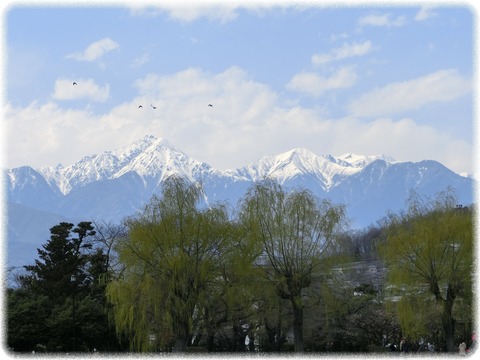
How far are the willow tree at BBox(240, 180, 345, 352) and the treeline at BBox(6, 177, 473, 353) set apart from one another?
50mm

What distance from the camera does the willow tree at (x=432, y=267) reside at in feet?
110

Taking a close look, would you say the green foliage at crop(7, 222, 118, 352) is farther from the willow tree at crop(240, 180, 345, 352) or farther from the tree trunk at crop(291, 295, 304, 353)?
the tree trunk at crop(291, 295, 304, 353)

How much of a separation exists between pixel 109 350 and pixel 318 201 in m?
12.7

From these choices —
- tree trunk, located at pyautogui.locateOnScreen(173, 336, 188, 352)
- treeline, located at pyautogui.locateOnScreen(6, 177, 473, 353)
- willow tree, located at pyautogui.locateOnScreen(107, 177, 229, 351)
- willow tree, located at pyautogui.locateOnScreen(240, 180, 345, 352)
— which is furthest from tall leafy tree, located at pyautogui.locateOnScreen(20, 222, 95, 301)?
willow tree, located at pyautogui.locateOnScreen(240, 180, 345, 352)

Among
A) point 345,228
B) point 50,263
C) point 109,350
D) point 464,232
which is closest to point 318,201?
point 345,228

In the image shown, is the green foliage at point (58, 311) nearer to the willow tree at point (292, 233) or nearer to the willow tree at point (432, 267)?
the willow tree at point (292, 233)

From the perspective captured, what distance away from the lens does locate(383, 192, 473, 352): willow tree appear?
110 feet

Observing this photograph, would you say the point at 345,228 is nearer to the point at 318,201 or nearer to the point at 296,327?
the point at 318,201

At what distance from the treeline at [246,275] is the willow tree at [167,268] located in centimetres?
5

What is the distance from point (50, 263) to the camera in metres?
43.5

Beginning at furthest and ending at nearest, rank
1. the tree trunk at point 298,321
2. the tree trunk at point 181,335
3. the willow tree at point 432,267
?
the tree trunk at point 298,321, the willow tree at point 432,267, the tree trunk at point 181,335

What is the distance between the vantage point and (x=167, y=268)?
32312 mm

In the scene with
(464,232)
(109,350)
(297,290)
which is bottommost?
(109,350)

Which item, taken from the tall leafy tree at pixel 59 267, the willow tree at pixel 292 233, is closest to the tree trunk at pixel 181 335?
the willow tree at pixel 292 233
